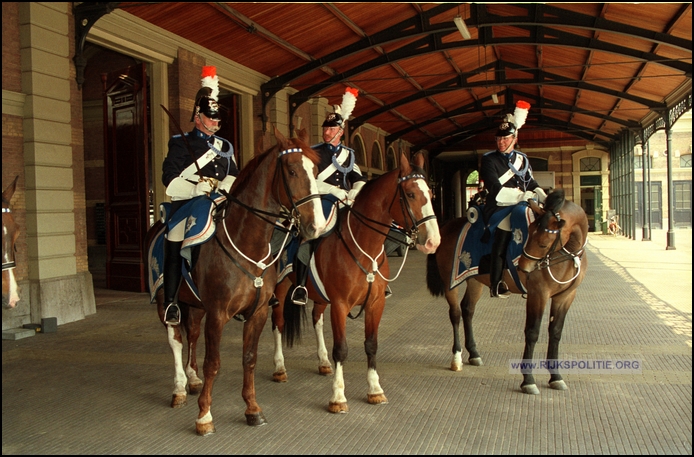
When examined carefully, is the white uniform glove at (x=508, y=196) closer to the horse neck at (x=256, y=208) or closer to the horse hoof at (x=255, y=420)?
the horse neck at (x=256, y=208)

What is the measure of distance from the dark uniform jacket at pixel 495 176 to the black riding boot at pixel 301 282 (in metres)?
1.87

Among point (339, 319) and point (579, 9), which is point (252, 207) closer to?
point (339, 319)

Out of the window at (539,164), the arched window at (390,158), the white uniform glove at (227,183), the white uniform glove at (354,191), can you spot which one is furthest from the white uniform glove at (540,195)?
the window at (539,164)

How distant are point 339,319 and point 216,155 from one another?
5.55ft

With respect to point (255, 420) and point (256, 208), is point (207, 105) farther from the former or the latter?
point (255, 420)

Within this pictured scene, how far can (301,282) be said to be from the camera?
5203 mm

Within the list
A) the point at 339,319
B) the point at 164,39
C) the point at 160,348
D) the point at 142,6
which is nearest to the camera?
the point at 339,319

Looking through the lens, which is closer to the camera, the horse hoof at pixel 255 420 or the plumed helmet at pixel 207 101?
the horse hoof at pixel 255 420

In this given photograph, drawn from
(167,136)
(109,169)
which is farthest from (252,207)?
(109,169)

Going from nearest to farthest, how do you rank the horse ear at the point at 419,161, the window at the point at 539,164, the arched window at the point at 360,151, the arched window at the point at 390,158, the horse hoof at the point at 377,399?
the horse ear at the point at 419,161
the horse hoof at the point at 377,399
the arched window at the point at 360,151
the arched window at the point at 390,158
the window at the point at 539,164

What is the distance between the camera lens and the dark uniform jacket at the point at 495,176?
5.68 metres

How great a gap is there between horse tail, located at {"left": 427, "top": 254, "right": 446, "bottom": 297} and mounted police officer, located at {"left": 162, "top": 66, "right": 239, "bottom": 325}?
261 cm

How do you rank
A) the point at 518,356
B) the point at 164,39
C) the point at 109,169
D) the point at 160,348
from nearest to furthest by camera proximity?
the point at 518,356 < the point at 160,348 < the point at 164,39 < the point at 109,169

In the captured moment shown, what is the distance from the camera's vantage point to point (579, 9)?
12.4 meters
